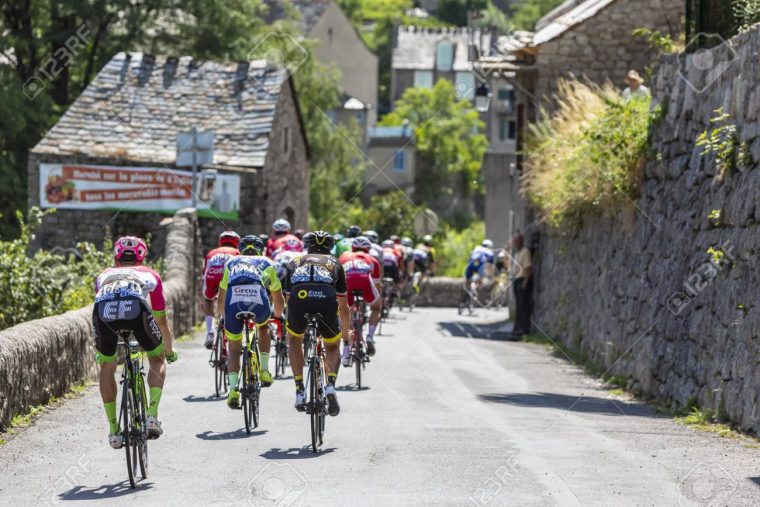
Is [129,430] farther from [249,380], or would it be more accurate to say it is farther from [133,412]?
[249,380]

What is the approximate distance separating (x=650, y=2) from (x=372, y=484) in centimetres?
2326

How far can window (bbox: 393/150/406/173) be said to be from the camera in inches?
3543

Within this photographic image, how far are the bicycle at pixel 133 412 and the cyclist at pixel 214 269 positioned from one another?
224 inches

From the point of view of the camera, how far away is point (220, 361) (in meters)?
15.0

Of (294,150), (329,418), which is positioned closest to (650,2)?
(294,150)

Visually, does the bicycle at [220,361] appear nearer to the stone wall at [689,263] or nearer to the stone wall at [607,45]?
the stone wall at [689,263]

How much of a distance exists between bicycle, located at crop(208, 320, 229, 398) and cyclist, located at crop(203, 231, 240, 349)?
41 centimetres

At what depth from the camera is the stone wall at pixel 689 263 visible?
42.2ft

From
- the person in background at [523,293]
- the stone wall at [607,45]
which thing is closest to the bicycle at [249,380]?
the person in background at [523,293]

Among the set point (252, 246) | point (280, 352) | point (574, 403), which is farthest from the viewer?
point (280, 352)

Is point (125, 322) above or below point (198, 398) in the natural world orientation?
above

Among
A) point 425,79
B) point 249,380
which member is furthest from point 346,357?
point 425,79

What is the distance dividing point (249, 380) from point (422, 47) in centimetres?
9462

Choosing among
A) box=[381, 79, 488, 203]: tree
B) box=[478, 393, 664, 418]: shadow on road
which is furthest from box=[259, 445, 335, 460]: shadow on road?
box=[381, 79, 488, 203]: tree
